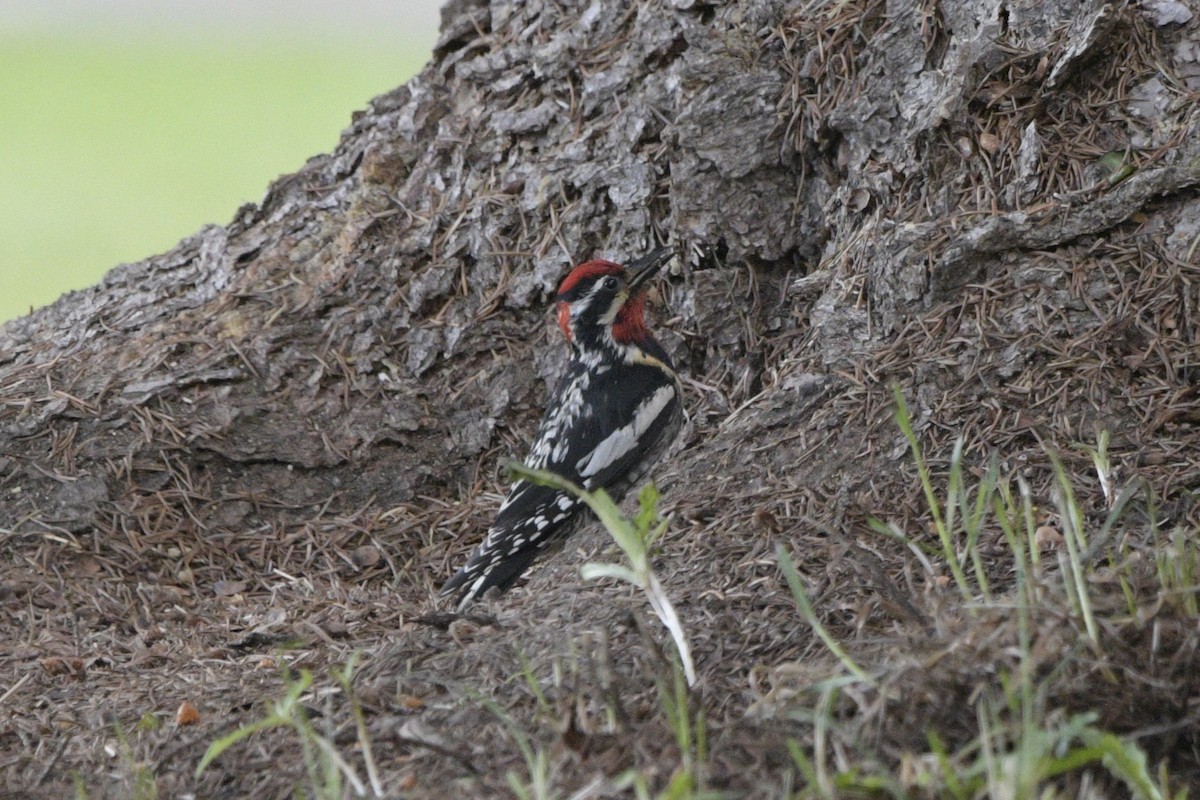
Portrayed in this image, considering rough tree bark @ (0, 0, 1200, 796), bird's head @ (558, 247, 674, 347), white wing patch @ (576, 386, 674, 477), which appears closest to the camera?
rough tree bark @ (0, 0, 1200, 796)

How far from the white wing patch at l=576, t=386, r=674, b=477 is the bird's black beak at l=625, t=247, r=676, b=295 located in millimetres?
414

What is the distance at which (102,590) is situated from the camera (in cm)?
363

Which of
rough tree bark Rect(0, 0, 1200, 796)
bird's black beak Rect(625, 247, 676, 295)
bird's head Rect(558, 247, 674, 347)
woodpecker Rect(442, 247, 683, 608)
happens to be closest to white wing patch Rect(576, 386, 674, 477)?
woodpecker Rect(442, 247, 683, 608)

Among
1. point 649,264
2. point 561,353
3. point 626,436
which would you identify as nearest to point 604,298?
point 649,264

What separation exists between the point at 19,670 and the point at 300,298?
168 cm

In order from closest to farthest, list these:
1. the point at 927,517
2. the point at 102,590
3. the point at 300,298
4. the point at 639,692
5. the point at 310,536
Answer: the point at 639,692, the point at 927,517, the point at 102,590, the point at 310,536, the point at 300,298

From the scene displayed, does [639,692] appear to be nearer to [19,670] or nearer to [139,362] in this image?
[19,670]

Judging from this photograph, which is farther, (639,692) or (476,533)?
(476,533)

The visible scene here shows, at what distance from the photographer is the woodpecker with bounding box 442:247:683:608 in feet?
13.2

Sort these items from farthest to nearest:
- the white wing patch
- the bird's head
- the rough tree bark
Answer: the white wing patch, the bird's head, the rough tree bark

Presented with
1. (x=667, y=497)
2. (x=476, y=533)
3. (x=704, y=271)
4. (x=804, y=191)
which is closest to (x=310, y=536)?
(x=476, y=533)

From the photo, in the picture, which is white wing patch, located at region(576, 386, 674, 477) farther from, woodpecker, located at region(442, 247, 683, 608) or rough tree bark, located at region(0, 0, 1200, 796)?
rough tree bark, located at region(0, 0, 1200, 796)

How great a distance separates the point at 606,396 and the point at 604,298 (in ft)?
→ 1.27

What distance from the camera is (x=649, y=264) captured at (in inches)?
158
